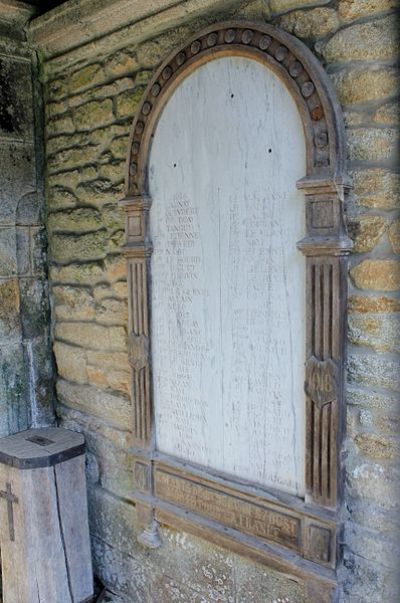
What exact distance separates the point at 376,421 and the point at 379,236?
59 cm

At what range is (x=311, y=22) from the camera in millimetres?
1776

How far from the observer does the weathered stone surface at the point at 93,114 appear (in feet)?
8.35

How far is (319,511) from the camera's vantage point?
1799 millimetres

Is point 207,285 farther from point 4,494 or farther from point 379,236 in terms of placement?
point 4,494

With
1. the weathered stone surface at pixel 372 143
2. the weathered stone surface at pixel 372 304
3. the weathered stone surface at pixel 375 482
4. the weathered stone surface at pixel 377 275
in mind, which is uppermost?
the weathered stone surface at pixel 372 143

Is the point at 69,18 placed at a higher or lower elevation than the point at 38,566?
Answer: higher

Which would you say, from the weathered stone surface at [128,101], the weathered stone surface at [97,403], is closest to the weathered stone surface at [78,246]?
the weathered stone surface at [128,101]

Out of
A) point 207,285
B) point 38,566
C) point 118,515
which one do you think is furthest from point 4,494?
point 207,285

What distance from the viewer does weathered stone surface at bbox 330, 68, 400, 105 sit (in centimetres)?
160

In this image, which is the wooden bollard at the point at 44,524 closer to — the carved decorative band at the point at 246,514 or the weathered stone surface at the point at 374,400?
the carved decorative band at the point at 246,514

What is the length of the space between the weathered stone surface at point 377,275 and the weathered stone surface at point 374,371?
22cm

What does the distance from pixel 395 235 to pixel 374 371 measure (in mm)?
432

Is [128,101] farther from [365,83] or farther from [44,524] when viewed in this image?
[44,524]

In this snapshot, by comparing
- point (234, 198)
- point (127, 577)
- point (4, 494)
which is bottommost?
point (127, 577)
